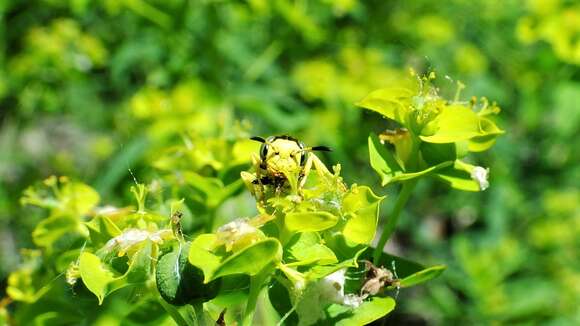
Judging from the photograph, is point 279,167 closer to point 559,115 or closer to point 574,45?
Answer: point 574,45

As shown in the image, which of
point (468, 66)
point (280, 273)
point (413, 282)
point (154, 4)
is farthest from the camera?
point (468, 66)

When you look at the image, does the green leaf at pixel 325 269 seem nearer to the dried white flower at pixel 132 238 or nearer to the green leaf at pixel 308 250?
the green leaf at pixel 308 250

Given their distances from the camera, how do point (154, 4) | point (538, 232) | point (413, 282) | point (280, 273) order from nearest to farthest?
1. point (280, 273)
2. point (413, 282)
3. point (154, 4)
4. point (538, 232)

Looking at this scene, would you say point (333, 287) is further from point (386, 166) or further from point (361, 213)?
point (386, 166)

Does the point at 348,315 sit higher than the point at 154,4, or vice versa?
the point at 348,315

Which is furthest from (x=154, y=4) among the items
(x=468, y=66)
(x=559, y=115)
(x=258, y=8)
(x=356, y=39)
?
(x=559, y=115)

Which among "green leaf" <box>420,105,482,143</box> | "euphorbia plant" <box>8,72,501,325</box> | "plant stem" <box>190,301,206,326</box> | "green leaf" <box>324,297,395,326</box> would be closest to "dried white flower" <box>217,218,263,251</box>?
"euphorbia plant" <box>8,72,501,325</box>

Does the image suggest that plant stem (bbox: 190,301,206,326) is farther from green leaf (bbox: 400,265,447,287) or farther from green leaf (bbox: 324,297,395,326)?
green leaf (bbox: 400,265,447,287)
